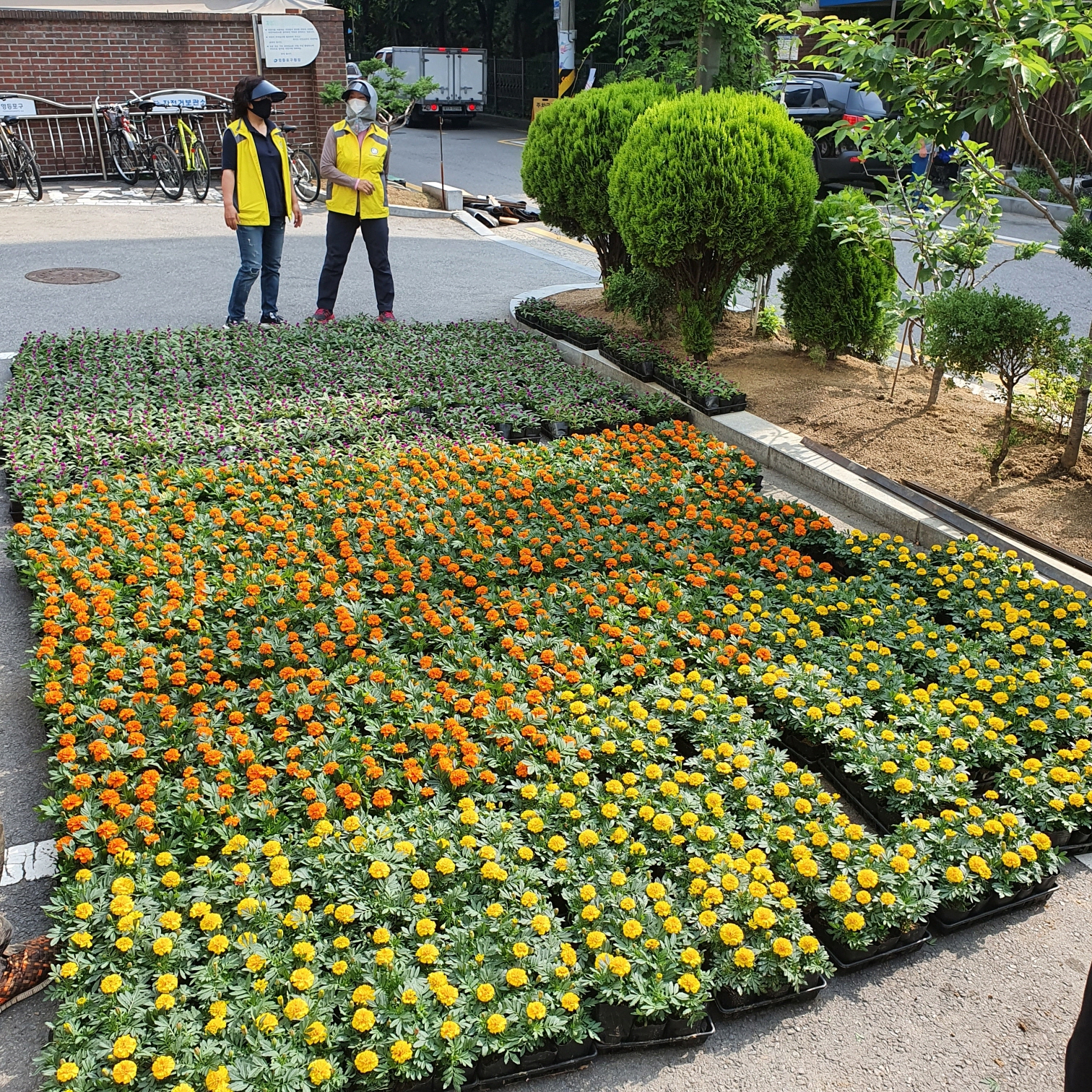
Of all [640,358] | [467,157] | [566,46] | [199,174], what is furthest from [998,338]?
[467,157]

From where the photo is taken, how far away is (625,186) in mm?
7680

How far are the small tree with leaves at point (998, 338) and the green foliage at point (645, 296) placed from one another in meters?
2.88

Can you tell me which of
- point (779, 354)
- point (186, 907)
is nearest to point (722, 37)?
point (779, 354)

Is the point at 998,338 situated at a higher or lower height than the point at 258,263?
lower

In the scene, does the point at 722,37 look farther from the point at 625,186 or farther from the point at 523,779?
the point at 523,779

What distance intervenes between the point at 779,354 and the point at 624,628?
184 inches

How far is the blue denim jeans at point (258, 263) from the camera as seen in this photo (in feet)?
28.2

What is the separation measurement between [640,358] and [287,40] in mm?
12419

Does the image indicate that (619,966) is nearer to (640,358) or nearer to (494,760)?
(494,760)

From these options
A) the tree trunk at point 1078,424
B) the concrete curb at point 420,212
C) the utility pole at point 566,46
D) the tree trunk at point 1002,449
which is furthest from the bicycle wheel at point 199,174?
the tree trunk at point 1078,424

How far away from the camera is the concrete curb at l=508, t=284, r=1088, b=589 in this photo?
5.43 meters

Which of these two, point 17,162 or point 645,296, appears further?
point 17,162

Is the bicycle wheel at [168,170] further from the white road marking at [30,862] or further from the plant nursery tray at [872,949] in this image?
the plant nursery tray at [872,949]

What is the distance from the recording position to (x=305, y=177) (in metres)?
15.8
